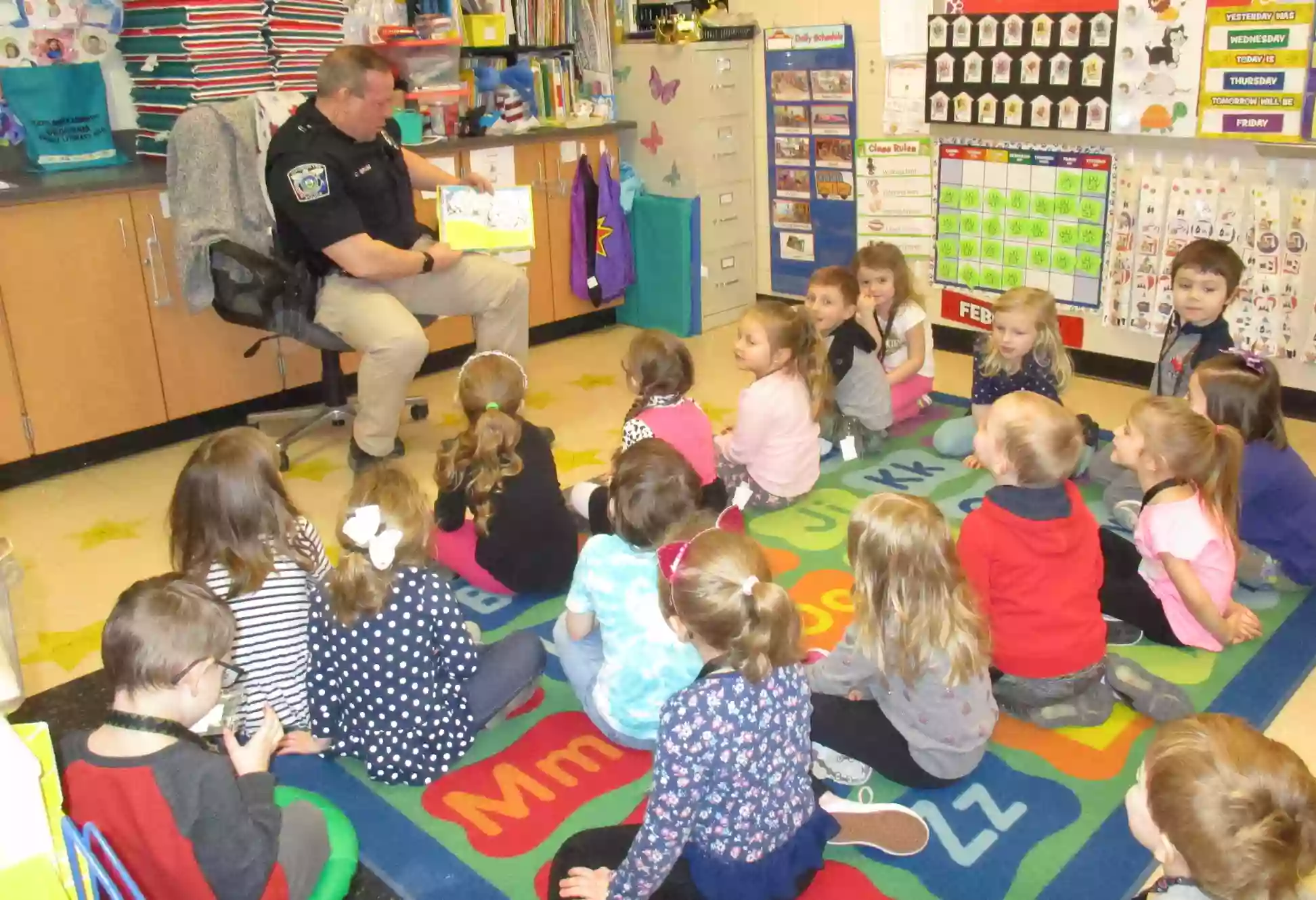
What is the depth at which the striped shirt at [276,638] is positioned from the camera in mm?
2148

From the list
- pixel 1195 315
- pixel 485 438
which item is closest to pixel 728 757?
pixel 485 438

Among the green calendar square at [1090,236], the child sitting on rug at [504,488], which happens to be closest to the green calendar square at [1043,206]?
the green calendar square at [1090,236]

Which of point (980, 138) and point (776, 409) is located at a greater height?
point (980, 138)

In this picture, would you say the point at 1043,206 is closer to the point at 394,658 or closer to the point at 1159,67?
the point at 1159,67

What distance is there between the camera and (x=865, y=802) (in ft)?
6.79

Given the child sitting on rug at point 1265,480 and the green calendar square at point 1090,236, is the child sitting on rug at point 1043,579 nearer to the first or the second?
the child sitting on rug at point 1265,480

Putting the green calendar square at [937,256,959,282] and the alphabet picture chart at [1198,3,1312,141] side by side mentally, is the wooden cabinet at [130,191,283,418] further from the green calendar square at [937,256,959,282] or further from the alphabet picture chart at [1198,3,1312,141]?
the alphabet picture chart at [1198,3,1312,141]

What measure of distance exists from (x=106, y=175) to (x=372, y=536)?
2.58 m

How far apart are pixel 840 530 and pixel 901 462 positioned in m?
0.60

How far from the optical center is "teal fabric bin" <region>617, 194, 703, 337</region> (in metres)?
5.16

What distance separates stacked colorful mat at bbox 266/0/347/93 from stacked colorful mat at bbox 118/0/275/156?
4cm

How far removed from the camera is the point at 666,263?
17.3 ft

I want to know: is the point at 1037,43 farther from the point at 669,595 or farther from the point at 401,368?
the point at 669,595

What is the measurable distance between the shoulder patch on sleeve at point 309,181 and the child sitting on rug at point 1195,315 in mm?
2615
